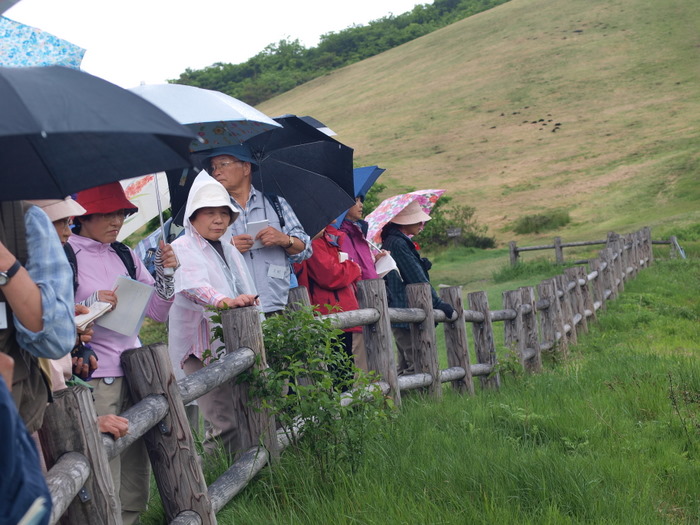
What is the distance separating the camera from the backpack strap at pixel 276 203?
4895mm

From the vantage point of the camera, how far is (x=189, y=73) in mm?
100500

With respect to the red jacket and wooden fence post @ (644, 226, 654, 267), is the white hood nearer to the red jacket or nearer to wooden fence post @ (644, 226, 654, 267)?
the red jacket

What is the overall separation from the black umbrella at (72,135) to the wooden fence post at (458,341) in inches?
171

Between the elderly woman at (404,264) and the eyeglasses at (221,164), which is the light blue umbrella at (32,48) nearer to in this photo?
the eyeglasses at (221,164)

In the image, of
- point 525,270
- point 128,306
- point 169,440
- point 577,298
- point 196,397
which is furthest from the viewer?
point 525,270

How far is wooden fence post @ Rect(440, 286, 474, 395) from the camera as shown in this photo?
667 cm

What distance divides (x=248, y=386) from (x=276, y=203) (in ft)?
4.91

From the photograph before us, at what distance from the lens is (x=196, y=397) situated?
320 centimetres

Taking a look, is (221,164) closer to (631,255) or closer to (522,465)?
(522,465)

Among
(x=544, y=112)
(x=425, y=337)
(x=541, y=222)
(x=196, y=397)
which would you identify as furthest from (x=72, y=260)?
(x=544, y=112)

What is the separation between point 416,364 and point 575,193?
3645cm

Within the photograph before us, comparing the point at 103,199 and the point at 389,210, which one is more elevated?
the point at 103,199

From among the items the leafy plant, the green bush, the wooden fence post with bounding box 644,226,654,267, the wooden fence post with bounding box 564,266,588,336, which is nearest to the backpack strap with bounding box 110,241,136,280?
the leafy plant

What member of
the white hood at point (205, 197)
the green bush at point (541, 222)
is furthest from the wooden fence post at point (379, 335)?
the green bush at point (541, 222)
